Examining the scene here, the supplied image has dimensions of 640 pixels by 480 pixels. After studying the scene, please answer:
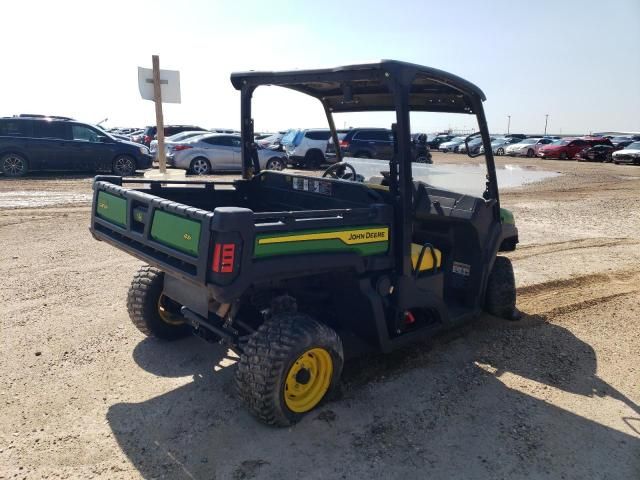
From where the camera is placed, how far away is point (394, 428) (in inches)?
123

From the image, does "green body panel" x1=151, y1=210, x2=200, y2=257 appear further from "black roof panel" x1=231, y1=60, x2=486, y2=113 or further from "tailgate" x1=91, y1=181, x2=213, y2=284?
"black roof panel" x1=231, y1=60, x2=486, y2=113

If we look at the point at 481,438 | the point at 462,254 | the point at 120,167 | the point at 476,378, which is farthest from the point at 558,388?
the point at 120,167

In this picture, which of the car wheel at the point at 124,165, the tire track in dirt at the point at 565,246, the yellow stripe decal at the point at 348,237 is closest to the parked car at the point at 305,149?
the car wheel at the point at 124,165

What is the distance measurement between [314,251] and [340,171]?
175cm

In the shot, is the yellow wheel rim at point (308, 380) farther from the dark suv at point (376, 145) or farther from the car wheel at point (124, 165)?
the car wheel at point (124, 165)

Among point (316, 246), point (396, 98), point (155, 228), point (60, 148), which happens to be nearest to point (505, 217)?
point (396, 98)

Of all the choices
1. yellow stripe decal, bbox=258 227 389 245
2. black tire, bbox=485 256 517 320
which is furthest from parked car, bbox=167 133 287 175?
yellow stripe decal, bbox=258 227 389 245

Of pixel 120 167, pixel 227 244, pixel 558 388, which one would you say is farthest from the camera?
pixel 120 167

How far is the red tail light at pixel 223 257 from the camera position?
2.63m

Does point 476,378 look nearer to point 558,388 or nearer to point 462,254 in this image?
point 558,388

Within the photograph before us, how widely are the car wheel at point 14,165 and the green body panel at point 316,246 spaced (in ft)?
44.7

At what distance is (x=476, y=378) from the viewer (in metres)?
3.82

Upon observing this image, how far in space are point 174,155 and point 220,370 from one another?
13088 mm

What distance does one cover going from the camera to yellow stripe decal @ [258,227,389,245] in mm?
2866
